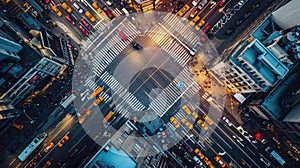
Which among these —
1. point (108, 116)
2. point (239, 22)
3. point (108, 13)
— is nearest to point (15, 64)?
point (108, 116)

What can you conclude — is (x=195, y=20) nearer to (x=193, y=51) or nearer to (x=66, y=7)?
(x=193, y=51)

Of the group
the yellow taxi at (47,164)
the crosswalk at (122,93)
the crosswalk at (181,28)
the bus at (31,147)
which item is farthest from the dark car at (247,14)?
the yellow taxi at (47,164)

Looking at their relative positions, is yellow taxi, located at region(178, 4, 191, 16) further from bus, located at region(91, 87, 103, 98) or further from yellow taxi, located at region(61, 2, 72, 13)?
yellow taxi, located at region(61, 2, 72, 13)

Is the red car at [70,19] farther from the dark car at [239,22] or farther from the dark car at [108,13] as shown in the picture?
the dark car at [239,22]

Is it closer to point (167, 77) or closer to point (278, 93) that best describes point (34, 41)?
point (167, 77)

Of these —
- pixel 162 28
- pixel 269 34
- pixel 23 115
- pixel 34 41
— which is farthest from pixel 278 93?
pixel 23 115

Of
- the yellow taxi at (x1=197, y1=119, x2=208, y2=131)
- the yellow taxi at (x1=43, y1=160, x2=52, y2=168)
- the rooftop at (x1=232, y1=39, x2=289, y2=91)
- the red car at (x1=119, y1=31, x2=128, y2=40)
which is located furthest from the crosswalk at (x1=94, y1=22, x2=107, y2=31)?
the yellow taxi at (x1=43, y1=160, x2=52, y2=168)
